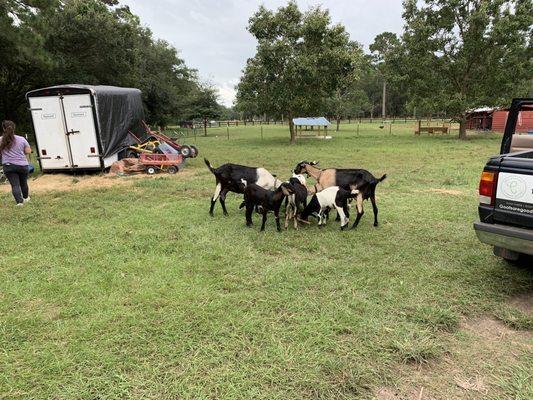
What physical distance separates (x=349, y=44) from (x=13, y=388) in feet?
69.0

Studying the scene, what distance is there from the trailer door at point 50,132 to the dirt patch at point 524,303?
10801 mm

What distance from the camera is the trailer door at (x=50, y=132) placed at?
10156 mm

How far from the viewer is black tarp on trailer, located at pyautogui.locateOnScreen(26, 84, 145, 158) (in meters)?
10.1

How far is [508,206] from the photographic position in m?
3.19

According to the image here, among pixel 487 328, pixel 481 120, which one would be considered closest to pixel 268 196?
pixel 487 328

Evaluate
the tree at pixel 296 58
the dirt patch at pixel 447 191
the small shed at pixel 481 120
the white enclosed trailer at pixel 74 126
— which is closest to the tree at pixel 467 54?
the tree at pixel 296 58

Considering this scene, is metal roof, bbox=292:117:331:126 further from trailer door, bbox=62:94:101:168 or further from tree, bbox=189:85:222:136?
trailer door, bbox=62:94:101:168

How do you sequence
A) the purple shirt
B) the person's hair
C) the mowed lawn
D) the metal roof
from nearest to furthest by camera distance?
the mowed lawn
the person's hair
the purple shirt
the metal roof

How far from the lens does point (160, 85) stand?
1251 inches

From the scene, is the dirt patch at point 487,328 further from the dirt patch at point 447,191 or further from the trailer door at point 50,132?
the trailer door at point 50,132

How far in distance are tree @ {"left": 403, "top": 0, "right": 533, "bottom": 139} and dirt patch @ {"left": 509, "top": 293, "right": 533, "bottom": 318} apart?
20296mm

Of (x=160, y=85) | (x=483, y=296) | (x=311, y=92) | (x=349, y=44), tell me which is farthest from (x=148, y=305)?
(x=160, y=85)

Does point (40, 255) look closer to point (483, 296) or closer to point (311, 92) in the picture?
point (483, 296)

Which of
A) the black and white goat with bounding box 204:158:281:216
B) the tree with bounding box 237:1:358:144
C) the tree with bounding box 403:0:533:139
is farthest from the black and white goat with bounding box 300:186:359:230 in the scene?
the tree with bounding box 403:0:533:139
